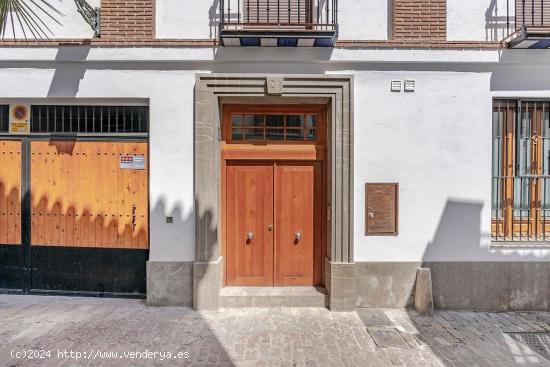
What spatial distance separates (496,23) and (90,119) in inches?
273

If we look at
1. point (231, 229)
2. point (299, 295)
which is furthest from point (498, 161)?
point (231, 229)

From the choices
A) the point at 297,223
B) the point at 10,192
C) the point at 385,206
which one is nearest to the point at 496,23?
the point at 385,206

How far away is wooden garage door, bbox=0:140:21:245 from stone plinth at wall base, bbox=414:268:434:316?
6.69m

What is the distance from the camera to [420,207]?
5656 millimetres

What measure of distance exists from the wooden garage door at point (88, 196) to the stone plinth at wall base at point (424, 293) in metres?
4.45

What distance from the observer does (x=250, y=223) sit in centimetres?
598

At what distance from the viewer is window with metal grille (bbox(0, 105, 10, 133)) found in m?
5.97

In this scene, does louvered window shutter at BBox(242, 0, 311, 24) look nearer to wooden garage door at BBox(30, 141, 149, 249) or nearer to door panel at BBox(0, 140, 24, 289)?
wooden garage door at BBox(30, 141, 149, 249)

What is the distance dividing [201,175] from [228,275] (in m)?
1.79

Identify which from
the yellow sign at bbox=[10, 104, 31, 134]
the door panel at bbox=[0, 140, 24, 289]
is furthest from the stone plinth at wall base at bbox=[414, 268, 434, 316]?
the yellow sign at bbox=[10, 104, 31, 134]

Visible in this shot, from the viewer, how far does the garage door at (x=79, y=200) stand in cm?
586

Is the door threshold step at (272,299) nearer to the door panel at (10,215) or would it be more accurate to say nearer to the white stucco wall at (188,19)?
→ the door panel at (10,215)

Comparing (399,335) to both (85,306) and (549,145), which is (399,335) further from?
(85,306)

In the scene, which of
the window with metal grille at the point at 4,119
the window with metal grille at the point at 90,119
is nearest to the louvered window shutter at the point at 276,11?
the window with metal grille at the point at 90,119
